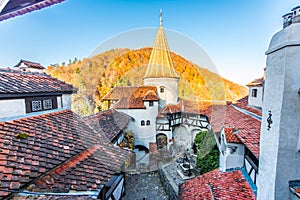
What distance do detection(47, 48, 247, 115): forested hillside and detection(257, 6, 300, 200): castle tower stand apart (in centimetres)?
523

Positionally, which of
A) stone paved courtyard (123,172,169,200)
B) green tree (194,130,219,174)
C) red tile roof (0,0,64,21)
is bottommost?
stone paved courtyard (123,172,169,200)

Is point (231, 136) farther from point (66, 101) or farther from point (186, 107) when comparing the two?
point (186, 107)

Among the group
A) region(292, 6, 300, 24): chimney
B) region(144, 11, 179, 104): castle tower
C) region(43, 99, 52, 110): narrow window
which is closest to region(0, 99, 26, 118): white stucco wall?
region(43, 99, 52, 110): narrow window

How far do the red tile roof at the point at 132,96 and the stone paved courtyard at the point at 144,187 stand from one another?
4345mm

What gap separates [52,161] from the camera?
6.86 ft

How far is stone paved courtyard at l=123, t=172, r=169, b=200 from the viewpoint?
6050mm

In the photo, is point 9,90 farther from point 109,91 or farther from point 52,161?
point 109,91

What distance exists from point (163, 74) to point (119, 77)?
9.62 ft

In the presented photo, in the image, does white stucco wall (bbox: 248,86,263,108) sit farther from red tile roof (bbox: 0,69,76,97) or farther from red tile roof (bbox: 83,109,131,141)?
red tile roof (bbox: 0,69,76,97)

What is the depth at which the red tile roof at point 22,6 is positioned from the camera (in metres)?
1.37

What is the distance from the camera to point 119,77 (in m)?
8.74

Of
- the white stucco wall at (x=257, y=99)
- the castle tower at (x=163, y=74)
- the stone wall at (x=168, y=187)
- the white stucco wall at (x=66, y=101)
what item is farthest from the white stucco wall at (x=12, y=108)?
the white stucco wall at (x=257, y=99)

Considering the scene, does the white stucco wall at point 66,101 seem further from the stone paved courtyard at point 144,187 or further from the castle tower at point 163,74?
the castle tower at point 163,74

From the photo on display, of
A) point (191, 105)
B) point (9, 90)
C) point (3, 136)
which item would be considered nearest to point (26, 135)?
point (3, 136)
